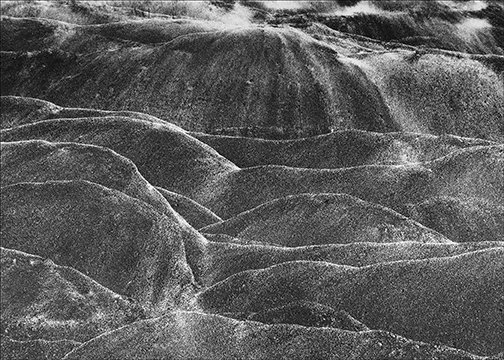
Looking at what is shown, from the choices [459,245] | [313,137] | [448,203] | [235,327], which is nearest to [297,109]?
[313,137]

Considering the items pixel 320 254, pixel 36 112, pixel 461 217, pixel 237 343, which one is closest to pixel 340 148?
pixel 461 217

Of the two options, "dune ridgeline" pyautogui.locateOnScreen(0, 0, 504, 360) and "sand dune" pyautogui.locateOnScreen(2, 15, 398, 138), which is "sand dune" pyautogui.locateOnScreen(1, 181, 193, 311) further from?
"sand dune" pyautogui.locateOnScreen(2, 15, 398, 138)

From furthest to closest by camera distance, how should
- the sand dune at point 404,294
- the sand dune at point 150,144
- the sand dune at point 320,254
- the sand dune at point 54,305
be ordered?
the sand dune at point 150,144
the sand dune at point 320,254
the sand dune at point 54,305
the sand dune at point 404,294

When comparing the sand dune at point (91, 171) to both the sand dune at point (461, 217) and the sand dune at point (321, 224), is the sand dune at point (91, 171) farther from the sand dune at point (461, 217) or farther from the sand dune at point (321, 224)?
the sand dune at point (461, 217)

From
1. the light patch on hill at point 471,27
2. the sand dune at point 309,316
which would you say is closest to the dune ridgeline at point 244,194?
the sand dune at point 309,316

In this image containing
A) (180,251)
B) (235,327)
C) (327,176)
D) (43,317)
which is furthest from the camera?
(327,176)

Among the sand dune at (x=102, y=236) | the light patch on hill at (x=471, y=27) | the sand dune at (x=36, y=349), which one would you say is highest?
the light patch on hill at (x=471, y=27)

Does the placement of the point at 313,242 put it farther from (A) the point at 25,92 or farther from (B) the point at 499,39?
(B) the point at 499,39
